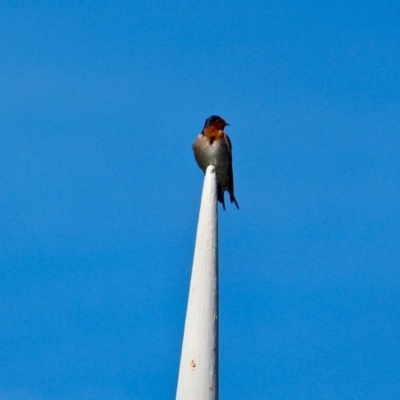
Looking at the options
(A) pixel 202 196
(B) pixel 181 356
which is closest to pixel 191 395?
(B) pixel 181 356

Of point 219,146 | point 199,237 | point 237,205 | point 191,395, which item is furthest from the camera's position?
point 237,205

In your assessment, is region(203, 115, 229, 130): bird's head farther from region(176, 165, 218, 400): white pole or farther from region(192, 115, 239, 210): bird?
region(176, 165, 218, 400): white pole

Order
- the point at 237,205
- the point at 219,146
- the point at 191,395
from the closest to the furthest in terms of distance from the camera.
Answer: the point at 191,395 → the point at 219,146 → the point at 237,205

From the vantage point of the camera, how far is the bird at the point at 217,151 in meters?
12.8

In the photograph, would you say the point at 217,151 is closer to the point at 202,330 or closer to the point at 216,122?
the point at 216,122

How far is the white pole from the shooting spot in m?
7.86

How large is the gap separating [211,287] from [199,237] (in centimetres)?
48

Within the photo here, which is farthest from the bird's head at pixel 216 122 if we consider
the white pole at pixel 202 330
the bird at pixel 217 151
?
the white pole at pixel 202 330

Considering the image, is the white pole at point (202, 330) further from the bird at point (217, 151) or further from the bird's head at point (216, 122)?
the bird's head at point (216, 122)

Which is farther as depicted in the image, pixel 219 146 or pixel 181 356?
pixel 219 146

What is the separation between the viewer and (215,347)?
8.11 metres

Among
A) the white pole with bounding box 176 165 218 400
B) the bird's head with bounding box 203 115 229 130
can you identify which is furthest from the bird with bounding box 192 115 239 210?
the white pole with bounding box 176 165 218 400

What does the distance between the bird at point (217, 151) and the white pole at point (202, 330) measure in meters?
3.74

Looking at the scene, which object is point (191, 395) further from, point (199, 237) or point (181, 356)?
point (199, 237)
